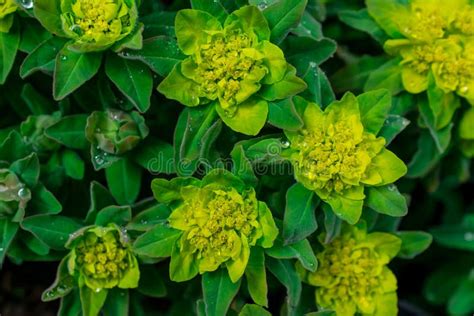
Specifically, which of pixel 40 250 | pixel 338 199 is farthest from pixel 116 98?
pixel 338 199

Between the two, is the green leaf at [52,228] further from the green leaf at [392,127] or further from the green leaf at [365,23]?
the green leaf at [365,23]

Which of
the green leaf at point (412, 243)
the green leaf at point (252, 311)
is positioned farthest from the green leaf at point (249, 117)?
the green leaf at point (412, 243)

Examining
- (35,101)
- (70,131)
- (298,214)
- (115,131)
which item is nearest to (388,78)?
(298,214)

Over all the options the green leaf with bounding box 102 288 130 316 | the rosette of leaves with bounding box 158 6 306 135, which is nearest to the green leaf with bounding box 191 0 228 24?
the rosette of leaves with bounding box 158 6 306 135

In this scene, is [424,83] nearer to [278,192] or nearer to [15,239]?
[278,192]

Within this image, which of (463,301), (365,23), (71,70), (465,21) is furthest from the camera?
(463,301)

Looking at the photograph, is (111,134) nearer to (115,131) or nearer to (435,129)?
(115,131)
